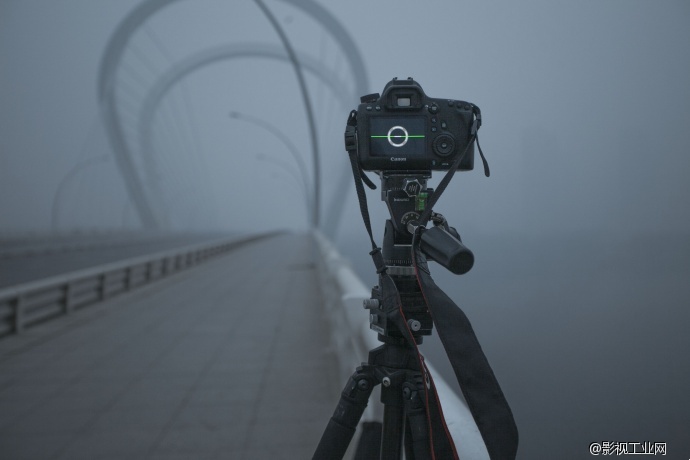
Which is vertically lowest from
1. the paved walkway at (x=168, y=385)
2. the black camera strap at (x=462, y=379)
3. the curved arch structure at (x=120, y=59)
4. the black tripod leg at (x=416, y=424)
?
the paved walkway at (x=168, y=385)

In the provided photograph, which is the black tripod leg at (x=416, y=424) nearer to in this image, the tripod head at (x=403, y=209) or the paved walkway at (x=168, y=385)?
the tripod head at (x=403, y=209)

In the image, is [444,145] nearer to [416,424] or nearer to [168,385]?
[416,424]

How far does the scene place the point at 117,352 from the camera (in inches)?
274

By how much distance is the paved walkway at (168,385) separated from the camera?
4.03 metres

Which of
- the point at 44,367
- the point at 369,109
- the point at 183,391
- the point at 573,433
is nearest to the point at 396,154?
the point at 369,109

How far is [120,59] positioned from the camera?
138 feet

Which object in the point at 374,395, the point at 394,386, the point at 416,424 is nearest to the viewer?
the point at 416,424

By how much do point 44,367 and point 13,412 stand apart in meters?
1.54

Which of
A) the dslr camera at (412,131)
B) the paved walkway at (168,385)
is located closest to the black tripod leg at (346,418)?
the dslr camera at (412,131)

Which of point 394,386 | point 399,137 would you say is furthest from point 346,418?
point 399,137

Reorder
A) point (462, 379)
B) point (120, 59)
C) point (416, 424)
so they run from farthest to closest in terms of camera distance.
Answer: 1. point (120, 59)
2. point (416, 424)
3. point (462, 379)

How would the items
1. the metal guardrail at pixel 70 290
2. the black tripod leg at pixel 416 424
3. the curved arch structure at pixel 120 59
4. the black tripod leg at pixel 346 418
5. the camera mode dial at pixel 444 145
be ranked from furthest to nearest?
the curved arch structure at pixel 120 59 → the metal guardrail at pixel 70 290 → the black tripod leg at pixel 346 418 → the camera mode dial at pixel 444 145 → the black tripod leg at pixel 416 424

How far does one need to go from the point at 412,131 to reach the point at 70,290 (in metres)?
9.19

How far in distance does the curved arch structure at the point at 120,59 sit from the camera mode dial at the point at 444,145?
3048 centimetres
